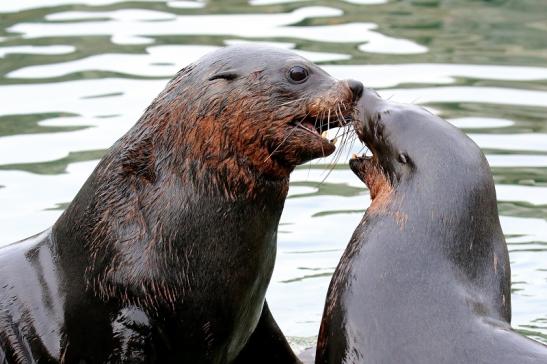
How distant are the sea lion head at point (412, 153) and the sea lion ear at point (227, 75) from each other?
0.65 m

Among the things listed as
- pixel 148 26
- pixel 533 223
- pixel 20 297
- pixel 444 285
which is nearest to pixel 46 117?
pixel 148 26

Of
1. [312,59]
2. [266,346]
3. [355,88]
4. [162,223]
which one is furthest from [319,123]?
[312,59]

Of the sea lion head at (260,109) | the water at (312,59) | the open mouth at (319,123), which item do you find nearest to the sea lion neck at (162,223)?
the sea lion head at (260,109)

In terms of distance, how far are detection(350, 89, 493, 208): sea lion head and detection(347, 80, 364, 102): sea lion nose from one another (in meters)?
0.03

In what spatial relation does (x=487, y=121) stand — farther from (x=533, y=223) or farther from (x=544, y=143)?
(x=533, y=223)

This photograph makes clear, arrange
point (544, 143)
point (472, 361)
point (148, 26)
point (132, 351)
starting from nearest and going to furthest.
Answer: point (472, 361)
point (132, 351)
point (544, 143)
point (148, 26)

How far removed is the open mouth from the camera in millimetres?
8031

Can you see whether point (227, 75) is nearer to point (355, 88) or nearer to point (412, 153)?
point (355, 88)

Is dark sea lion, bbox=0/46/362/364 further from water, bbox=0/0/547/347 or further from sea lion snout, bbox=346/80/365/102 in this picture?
water, bbox=0/0/547/347

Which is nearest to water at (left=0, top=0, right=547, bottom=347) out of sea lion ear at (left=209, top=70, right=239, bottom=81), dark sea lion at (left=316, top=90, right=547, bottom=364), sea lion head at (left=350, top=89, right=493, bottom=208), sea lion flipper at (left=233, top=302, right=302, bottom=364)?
sea lion flipper at (left=233, top=302, right=302, bottom=364)

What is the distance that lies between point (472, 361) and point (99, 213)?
82.8 inches

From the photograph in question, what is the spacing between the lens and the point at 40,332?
8.27 metres

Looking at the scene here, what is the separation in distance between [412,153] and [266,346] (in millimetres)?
1536

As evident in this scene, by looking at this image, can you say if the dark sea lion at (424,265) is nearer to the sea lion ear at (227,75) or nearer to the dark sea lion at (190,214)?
the dark sea lion at (190,214)
